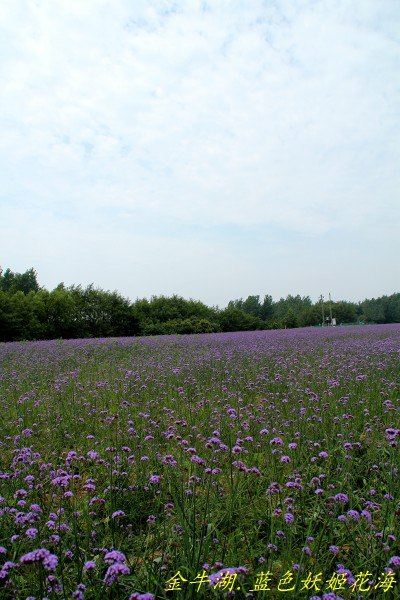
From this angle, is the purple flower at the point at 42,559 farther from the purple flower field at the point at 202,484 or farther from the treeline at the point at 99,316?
the treeline at the point at 99,316

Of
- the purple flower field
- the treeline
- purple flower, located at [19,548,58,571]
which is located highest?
the treeline

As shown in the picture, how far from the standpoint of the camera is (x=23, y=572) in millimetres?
2197

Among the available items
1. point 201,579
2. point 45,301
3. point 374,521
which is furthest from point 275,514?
point 45,301

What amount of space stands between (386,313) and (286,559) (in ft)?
317

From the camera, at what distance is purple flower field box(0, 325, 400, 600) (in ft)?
6.41

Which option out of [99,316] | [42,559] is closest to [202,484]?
[42,559]

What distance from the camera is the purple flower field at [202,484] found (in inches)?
77.0

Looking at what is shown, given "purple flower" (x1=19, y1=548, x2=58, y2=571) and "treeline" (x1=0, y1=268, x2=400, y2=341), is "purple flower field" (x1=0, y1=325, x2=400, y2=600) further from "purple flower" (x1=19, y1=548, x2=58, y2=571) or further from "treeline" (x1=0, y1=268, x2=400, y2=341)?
"treeline" (x1=0, y1=268, x2=400, y2=341)

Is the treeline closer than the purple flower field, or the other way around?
the purple flower field

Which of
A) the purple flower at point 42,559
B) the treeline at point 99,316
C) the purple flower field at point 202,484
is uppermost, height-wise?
the treeline at point 99,316

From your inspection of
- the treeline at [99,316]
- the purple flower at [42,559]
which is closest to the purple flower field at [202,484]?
the purple flower at [42,559]


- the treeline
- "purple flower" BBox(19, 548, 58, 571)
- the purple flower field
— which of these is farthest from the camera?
the treeline

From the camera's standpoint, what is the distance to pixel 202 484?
2904 millimetres

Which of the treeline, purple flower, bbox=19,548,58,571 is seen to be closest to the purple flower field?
purple flower, bbox=19,548,58,571
